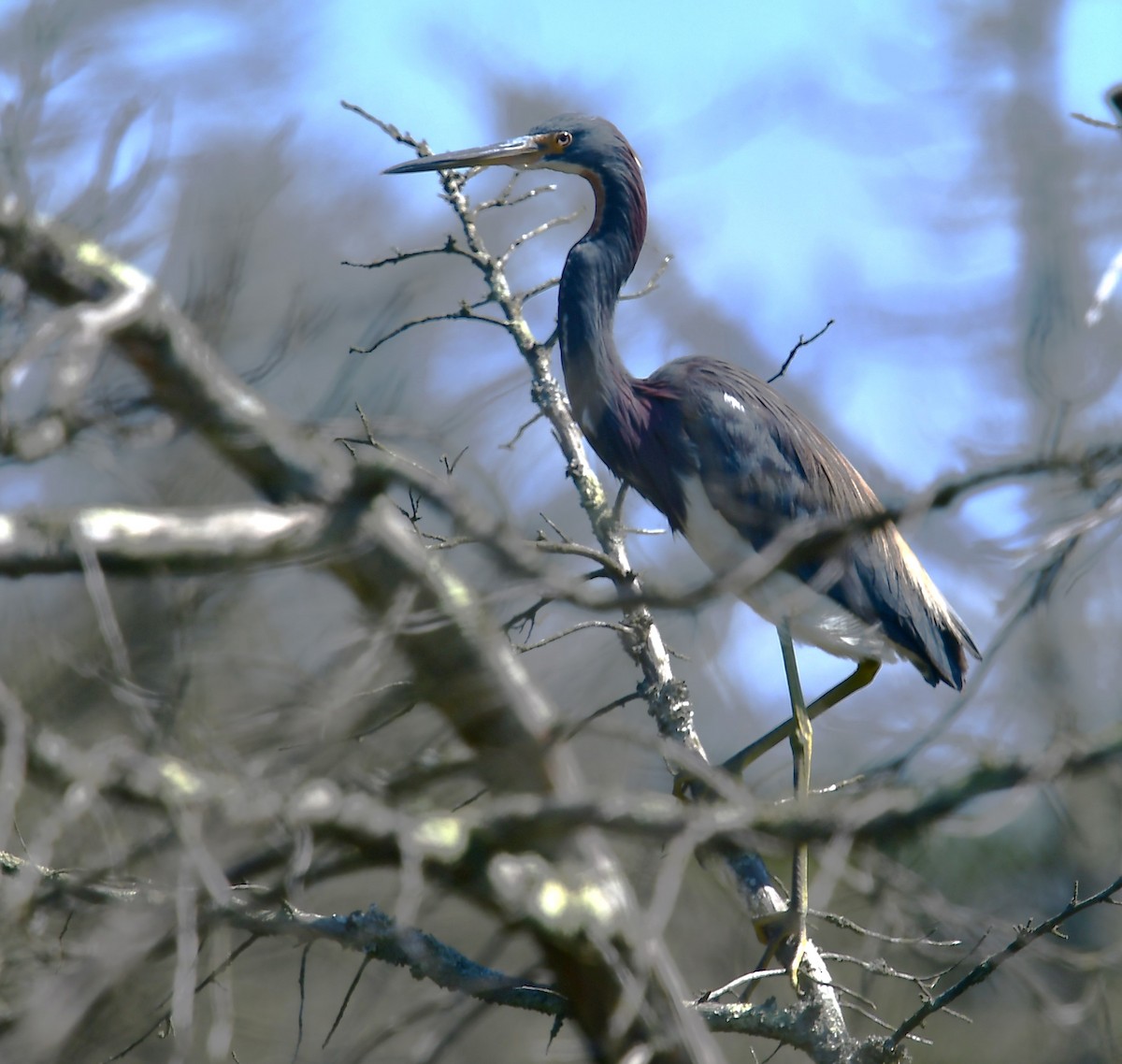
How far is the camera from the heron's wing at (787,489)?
3.49 meters

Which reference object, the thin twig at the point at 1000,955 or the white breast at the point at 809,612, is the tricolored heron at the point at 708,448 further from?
the thin twig at the point at 1000,955

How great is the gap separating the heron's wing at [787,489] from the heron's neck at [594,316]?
0.21 m

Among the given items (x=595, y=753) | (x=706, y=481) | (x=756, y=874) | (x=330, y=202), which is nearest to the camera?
(x=595, y=753)

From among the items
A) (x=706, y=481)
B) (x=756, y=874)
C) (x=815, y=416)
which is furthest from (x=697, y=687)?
(x=815, y=416)

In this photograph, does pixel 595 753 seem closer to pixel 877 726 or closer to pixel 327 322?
pixel 877 726

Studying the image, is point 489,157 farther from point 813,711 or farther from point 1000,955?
point 1000,955

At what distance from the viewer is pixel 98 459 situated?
1459 millimetres

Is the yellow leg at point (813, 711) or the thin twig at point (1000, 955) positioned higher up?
the thin twig at point (1000, 955)

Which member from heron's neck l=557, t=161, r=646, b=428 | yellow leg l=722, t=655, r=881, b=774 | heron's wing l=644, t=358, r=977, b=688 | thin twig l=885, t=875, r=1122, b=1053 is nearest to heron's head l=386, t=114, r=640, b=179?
heron's neck l=557, t=161, r=646, b=428

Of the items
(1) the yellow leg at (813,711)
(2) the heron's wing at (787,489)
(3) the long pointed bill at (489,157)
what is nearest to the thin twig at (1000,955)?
(1) the yellow leg at (813,711)

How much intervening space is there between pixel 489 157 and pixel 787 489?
1.34 meters

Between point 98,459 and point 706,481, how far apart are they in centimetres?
226

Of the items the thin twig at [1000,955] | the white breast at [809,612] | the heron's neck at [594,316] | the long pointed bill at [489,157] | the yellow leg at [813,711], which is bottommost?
the yellow leg at [813,711]

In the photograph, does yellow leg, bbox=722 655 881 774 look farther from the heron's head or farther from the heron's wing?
the heron's head
